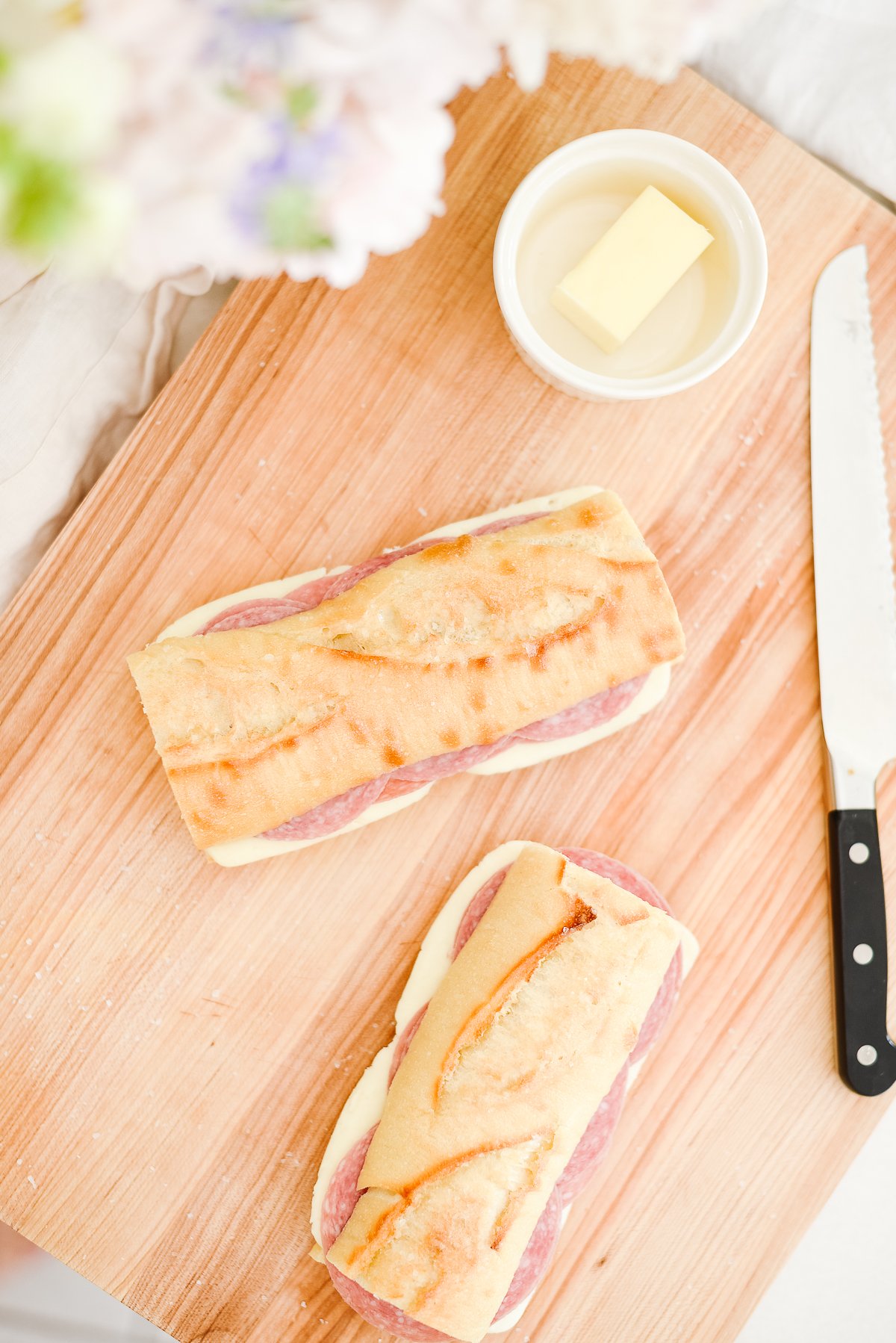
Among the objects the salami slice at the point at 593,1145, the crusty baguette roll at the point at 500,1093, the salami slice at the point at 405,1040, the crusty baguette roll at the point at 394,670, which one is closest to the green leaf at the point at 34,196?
the crusty baguette roll at the point at 394,670

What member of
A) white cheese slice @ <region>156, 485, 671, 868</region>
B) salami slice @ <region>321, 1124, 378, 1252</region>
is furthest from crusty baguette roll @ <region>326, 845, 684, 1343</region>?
white cheese slice @ <region>156, 485, 671, 868</region>

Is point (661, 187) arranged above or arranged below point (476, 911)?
above

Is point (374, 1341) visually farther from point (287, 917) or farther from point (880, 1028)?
point (880, 1028)

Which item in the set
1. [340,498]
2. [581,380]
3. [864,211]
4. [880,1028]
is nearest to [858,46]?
[864,211]

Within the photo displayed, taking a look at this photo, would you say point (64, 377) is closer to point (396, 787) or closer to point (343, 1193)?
point (396, 787)

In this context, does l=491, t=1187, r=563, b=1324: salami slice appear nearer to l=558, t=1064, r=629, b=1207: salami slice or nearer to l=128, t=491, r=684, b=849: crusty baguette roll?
l=558, t=1064, r=629, b=1207: salami slice

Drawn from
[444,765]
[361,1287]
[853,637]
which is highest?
[853,637]

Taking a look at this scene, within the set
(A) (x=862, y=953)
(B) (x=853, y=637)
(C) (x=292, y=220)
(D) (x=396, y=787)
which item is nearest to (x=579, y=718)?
(D) (x=396, y=787)
